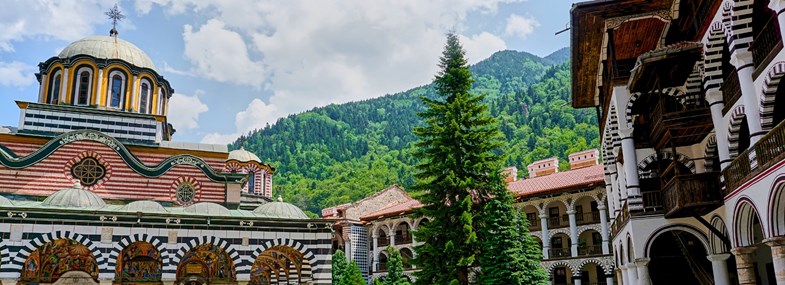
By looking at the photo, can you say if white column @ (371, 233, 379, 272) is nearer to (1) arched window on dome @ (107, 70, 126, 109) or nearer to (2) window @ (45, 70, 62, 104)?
(1) arched window on dome @ (107, 70, 126, 109)

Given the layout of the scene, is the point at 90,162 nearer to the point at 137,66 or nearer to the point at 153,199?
the point at 153,199

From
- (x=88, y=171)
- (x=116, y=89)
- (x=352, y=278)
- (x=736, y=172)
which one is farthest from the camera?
(x=352, y=278)

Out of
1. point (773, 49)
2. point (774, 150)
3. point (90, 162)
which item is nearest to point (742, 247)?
point (774, 150)

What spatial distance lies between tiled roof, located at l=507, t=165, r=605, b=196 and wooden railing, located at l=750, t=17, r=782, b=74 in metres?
21.3

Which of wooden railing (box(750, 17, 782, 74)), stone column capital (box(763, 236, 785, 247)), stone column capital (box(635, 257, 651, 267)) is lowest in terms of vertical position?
stone column capital (box(635, 257, 651, 267))

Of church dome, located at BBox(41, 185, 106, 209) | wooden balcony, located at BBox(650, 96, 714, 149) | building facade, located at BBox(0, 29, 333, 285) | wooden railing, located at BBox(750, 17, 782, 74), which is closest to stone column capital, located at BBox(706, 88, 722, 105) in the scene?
wooden balcony, located at BBox(650, 96, 714, 149)

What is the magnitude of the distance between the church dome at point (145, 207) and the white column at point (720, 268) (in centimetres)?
1654

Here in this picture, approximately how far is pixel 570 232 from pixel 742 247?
22.4m

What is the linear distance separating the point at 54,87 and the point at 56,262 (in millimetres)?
8960

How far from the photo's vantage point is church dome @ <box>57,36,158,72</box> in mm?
26531

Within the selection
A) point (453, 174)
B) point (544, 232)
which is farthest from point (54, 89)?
point (544, 232)

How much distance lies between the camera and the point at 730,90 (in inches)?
452

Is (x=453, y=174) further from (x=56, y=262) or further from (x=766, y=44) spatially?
A: (x=56, y=262)

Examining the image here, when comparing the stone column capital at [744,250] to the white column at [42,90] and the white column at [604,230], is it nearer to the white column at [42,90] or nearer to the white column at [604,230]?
the white column at [604,230]
